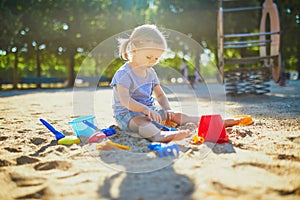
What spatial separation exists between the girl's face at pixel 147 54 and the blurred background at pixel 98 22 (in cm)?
1393

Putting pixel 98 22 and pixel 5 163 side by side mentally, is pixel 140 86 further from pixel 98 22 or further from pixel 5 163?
pixel 98 22

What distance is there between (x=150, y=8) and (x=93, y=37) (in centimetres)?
411

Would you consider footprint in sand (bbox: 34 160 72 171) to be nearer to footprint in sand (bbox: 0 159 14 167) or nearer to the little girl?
footprint in sand (bbox: 0 159 14 167)

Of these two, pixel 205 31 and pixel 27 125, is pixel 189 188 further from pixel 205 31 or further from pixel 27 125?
pixel 205 31

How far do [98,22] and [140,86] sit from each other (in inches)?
693

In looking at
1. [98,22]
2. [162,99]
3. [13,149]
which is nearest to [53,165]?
[13,149]

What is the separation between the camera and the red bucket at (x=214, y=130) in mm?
2037

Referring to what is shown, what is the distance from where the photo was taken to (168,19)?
59.9 feet

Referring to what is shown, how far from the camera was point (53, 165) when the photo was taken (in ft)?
5.33

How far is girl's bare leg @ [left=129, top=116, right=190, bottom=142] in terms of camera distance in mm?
2035

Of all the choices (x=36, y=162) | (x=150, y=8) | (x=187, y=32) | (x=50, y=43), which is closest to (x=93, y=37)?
(x=50, y=43)

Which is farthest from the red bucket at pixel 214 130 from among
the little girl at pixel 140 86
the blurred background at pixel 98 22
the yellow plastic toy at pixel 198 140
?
the blurred background at pixel 98 22

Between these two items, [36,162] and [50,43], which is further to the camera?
[50,43]

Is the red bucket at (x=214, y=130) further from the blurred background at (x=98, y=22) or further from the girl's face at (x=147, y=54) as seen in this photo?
the blurred background at (x=98, y=22)
